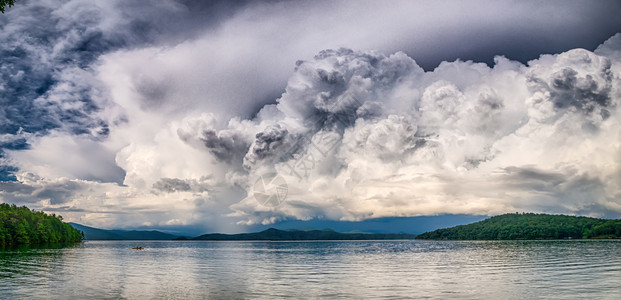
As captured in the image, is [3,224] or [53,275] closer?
[53,275]

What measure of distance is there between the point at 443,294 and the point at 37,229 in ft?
671

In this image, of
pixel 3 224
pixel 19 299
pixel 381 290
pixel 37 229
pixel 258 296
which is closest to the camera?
pixel 19 299

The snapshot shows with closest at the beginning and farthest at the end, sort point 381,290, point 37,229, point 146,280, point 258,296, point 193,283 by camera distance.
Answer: point 258,296
point 381,290
point 193,283
point 146,280
point 37,229

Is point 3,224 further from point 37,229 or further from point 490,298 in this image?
point 490,298

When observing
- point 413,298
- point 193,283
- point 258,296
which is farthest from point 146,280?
point 413,298

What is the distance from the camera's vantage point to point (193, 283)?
160 feet

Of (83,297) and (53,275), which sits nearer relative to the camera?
(83,297)

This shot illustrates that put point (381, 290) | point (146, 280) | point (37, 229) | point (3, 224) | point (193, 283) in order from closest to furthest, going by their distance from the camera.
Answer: point (381, 290) → point (193, 283) → point (146, 280) → point (3, 224) → point (37, 229)

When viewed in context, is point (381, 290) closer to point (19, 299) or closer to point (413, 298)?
point (413, 298)

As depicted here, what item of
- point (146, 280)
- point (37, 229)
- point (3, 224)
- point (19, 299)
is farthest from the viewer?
point (37, 229)

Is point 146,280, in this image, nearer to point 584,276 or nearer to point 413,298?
point 413,298

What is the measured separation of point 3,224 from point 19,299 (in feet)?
488

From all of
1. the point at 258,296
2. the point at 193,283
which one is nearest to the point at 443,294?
the point at 258,296

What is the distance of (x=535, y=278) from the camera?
50.1 m
